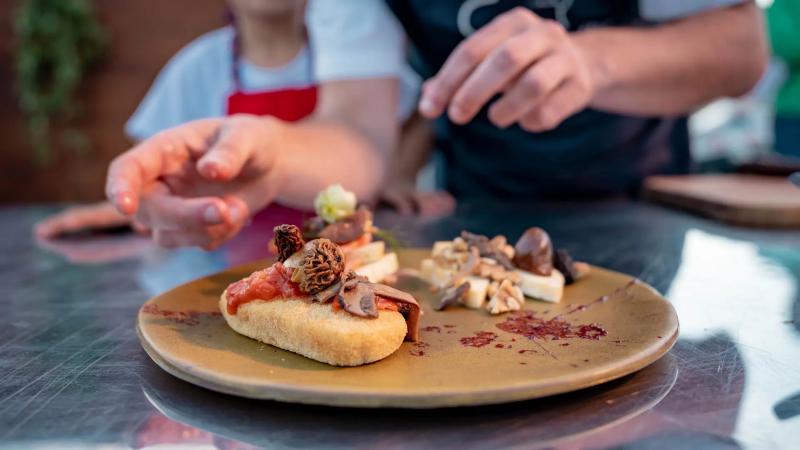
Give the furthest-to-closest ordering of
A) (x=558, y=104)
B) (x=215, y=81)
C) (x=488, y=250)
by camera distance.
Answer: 1. (x=215, y=81)
2. (x=558, y=104)
3. (x=488, y=250)

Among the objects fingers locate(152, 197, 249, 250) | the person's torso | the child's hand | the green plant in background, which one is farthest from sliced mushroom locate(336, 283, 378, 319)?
the green plant in background

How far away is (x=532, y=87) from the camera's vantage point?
150cm

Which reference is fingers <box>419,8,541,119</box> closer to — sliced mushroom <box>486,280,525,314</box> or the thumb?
the thumb

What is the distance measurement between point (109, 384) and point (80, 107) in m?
5.17

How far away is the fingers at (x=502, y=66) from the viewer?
1.46 m

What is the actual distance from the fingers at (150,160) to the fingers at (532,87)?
22.8 inches

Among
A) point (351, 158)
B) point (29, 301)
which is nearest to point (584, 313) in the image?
point (29, 301)

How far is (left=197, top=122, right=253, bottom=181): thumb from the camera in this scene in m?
1.28

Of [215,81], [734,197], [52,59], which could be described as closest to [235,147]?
[734,197]

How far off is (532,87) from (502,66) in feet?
0.27

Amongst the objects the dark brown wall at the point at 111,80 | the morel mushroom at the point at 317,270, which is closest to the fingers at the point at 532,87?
the morel mushroom at the point at 317,270

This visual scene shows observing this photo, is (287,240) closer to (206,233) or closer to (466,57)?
(206,233)

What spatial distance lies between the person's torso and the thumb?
3.22 ft

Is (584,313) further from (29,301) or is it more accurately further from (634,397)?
(29,301)
